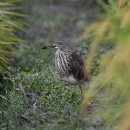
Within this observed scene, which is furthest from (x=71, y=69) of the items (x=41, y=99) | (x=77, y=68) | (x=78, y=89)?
(x=41, y=99)

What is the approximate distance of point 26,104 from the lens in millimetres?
8492

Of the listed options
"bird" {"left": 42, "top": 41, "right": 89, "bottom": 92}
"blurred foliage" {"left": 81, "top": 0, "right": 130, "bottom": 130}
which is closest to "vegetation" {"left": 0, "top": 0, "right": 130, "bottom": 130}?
"blurred foliage" {"left": 81, "top": 0, "right": 130, "bottom": 130}

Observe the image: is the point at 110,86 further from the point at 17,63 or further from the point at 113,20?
the point at 17,63

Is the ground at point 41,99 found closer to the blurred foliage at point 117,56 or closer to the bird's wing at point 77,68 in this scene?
the bird's wing at point 77,68

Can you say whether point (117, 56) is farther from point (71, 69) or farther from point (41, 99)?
point (71, 69)

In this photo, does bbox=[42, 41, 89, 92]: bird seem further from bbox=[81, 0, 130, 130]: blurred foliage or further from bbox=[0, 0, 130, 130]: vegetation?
bbox=[81, 0, 130, 130]: blurred foliage

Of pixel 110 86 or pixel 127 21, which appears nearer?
pixel 127 21

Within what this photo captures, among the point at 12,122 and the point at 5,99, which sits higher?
the point at 5,99

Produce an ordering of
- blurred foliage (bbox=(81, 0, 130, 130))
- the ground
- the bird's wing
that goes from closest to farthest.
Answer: blurred foliage (bbox=(81, 0, 130, 130))
the ground
the bird's wing

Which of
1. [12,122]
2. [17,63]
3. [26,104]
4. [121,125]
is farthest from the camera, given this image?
[17,63]

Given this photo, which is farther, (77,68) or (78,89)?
(78,89)

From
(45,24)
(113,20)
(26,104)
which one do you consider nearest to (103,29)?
(113,20)

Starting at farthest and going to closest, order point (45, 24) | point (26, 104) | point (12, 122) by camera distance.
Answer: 1. point (45, 24)
2. point (26, 104)
3. point (12, 122)

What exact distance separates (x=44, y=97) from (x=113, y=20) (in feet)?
8.68
